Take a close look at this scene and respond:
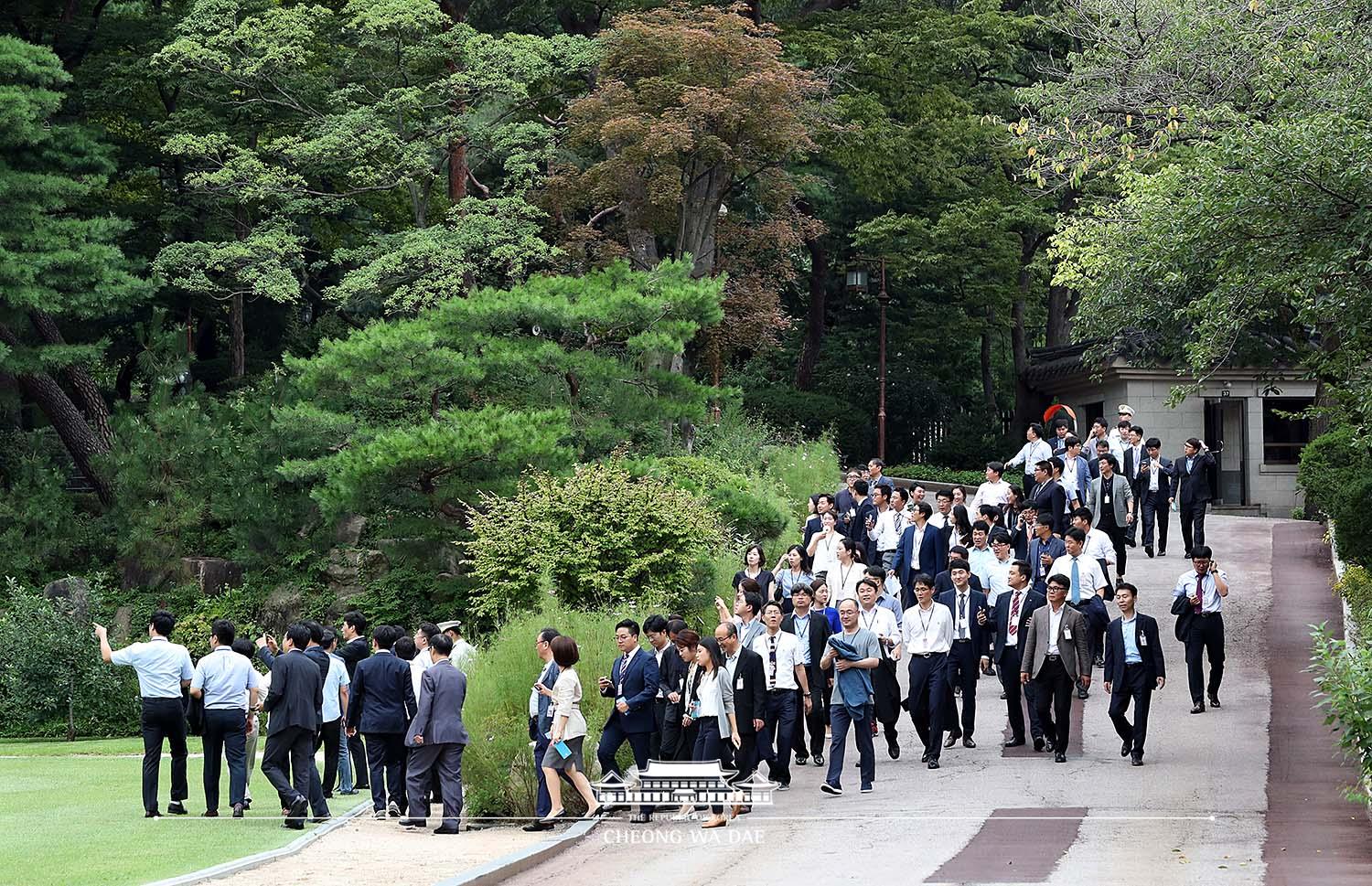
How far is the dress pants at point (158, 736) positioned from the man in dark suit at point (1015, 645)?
7795 millimetres

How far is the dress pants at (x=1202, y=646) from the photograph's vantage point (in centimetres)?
1616

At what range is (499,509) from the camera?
21641mm

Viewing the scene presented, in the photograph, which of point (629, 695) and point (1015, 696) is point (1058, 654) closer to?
point (1015, 696)

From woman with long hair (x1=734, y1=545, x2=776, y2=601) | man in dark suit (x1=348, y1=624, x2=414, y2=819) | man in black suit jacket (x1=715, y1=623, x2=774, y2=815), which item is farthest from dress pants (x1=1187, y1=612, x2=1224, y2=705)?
man in dark suit (x1=348, y1=624, x2=414, y2=819)

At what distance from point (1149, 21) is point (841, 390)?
17.9 metres

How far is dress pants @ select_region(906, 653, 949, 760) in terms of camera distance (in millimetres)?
14711

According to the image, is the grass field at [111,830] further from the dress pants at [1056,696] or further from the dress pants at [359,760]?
the dress pants at [1056,696]

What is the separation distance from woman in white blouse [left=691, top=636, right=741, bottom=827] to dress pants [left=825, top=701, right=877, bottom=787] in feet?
3.13

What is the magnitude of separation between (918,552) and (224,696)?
29.9ft

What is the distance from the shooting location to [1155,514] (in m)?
25.3

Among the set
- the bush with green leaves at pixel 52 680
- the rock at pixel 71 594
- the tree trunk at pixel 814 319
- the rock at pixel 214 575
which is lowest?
the bush with green leaves at pixel 52 680

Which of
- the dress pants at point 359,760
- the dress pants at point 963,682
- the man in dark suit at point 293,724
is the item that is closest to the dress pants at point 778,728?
the dress pants at point 963,682

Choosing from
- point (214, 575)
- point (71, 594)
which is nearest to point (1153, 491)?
point (214, 575)

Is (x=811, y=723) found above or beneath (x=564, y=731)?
beneath
